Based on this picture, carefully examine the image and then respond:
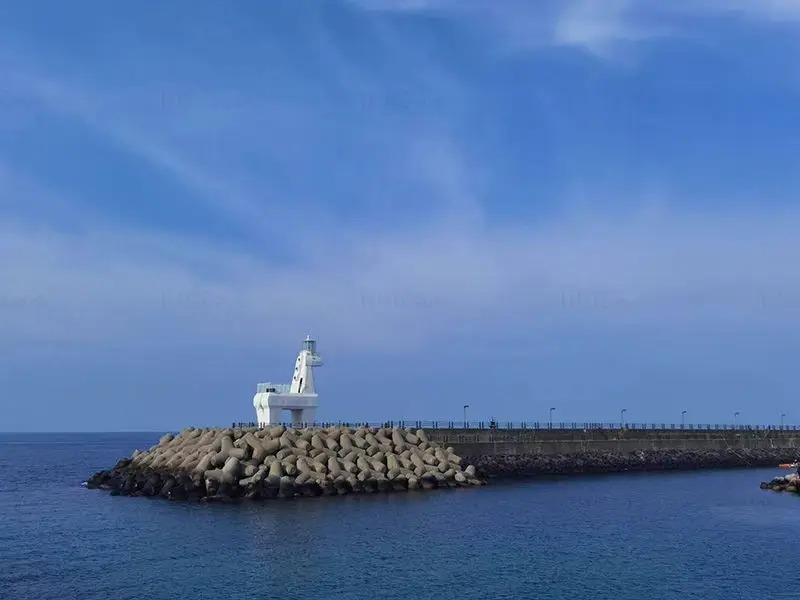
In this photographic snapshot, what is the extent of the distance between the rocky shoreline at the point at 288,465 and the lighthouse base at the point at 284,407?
117 inches

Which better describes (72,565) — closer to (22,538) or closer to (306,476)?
(22,538)

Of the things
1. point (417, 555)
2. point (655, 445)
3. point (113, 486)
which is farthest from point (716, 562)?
point (655, 445)

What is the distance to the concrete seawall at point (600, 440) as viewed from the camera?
56062 mm

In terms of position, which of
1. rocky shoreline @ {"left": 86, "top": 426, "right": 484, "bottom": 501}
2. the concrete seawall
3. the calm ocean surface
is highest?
the concrete seawall

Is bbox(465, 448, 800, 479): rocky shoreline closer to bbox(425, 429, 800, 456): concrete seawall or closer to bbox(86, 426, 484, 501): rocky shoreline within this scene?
bbox(425, 429, 800, 456): concrete seawall

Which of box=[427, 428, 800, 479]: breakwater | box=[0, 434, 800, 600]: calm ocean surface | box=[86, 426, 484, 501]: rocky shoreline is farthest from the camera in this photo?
box=[427, 428, 800, 479]: breakwater

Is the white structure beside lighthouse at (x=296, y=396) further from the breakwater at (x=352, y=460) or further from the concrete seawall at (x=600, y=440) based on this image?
the concrete seawall at (x=600, y=440)

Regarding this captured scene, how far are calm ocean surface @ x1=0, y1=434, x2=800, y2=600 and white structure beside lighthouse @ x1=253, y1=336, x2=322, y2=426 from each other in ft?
33.5

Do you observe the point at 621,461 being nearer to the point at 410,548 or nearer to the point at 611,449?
the point at 611,449

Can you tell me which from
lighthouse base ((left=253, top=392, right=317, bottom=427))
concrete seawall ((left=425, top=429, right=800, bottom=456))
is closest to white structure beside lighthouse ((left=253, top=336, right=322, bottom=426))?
lighthouse base ((left=253, top=392, right=317, bottom=427))

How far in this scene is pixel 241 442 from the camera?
44281mm

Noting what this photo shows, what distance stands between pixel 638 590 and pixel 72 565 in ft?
61.9

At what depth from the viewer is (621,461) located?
6316 cm

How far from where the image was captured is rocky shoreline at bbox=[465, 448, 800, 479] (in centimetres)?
5528
